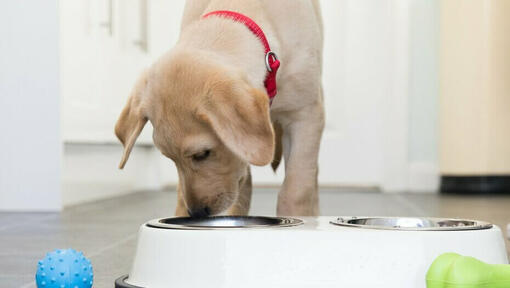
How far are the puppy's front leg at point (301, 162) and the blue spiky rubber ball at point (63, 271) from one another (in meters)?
0.84

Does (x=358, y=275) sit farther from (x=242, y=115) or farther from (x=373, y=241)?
(x=242, y=115)

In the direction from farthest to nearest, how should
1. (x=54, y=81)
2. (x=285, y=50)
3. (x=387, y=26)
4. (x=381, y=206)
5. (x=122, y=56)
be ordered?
(x=387, y=26)
(x=122, y=56)
(x=381, y=206)
(x=54, y=81)
(x=285, y=50)

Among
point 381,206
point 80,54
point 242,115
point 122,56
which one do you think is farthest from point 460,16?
point 242,115

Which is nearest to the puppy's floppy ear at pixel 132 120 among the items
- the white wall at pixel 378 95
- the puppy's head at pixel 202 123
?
the puppy's head at pixel 202 123

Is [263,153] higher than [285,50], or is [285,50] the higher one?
[285,50]

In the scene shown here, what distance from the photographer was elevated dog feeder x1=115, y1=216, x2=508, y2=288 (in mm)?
1016

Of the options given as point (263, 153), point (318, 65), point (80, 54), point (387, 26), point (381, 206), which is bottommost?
point (381, 206)

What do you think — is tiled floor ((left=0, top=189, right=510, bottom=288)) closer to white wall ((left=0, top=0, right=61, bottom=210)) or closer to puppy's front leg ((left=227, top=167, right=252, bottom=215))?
white wall ((left=0, top=0, right=61, bottom=210))

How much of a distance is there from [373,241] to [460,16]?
316 cm

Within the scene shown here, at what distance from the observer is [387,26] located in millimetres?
4191

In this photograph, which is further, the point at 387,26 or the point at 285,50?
the point at 387,26

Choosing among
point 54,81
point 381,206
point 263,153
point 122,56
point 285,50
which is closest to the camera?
point 263,153

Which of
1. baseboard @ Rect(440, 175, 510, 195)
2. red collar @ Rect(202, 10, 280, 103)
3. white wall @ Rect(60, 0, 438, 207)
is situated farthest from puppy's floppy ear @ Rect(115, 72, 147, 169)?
baseboard @ Rect(440, 175, 510, 195)

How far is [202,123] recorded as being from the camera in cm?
150
